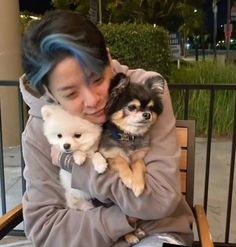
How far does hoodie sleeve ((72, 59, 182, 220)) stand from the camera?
1.67 metres

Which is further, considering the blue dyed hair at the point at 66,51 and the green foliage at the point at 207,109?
the green foliage at the point at 207,109

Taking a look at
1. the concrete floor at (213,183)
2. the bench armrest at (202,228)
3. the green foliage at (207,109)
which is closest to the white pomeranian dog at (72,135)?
the bench armrest at (202,228)

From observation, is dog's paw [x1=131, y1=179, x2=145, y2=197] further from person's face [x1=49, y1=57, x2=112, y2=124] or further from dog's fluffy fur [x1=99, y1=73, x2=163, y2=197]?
person's face [x1=49, y1=57, x2=112, y2=124]

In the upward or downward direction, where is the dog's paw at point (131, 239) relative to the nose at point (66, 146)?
downward

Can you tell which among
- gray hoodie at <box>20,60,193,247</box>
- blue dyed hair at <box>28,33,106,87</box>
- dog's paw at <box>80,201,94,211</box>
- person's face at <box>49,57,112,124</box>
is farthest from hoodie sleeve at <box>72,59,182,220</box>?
blue dyed hair at <box>28,33,106,87</box>

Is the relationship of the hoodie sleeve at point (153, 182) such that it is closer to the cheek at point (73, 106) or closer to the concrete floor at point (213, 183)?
the cheek at point (73, 106)

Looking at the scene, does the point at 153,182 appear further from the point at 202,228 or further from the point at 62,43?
the point at 62,43

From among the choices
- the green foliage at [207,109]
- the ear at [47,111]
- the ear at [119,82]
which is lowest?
the green foliage at [207,109]

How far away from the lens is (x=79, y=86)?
168cm

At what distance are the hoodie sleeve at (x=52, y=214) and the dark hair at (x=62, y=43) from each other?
0.36m

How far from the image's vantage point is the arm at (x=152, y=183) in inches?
65.6

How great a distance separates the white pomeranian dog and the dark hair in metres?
0.19

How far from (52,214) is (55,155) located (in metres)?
0.24

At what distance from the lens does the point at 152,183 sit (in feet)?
5.60
